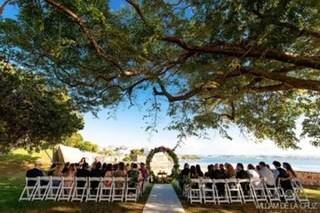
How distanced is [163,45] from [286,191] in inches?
298

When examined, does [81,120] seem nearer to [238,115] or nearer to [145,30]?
[238,115]

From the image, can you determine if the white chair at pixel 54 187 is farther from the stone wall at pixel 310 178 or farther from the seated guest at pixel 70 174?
the stone wall at pixel 310 178

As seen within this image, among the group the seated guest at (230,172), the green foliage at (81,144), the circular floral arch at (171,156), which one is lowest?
the seated guest at (230,172)

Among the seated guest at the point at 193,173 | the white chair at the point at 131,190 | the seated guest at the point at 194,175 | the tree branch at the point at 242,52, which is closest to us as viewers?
the tree branch at the point at 242,52

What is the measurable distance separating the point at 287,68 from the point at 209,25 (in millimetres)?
3334

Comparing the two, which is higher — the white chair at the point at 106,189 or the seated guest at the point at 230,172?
the seated guest at the point at 230,172

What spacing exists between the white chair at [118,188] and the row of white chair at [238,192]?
2485 millimetres

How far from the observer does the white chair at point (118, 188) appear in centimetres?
1423

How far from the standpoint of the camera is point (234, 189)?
13.9 meters

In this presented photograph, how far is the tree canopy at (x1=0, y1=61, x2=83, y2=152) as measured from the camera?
12.5 meters

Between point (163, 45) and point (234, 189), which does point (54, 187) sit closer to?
point (234, 189)

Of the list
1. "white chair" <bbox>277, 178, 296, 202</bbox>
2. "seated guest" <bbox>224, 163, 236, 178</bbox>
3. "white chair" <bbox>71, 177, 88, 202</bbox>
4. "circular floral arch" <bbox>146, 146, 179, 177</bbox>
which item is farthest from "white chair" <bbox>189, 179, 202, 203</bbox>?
"circular floral arch" <bbox>146, 146, 179, 177</bbox>

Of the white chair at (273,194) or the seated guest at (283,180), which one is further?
the seated guest at (283,180)

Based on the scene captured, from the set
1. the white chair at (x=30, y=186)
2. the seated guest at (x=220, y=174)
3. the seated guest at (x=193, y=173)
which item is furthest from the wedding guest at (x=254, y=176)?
the white chair at (x=30, y=186)
